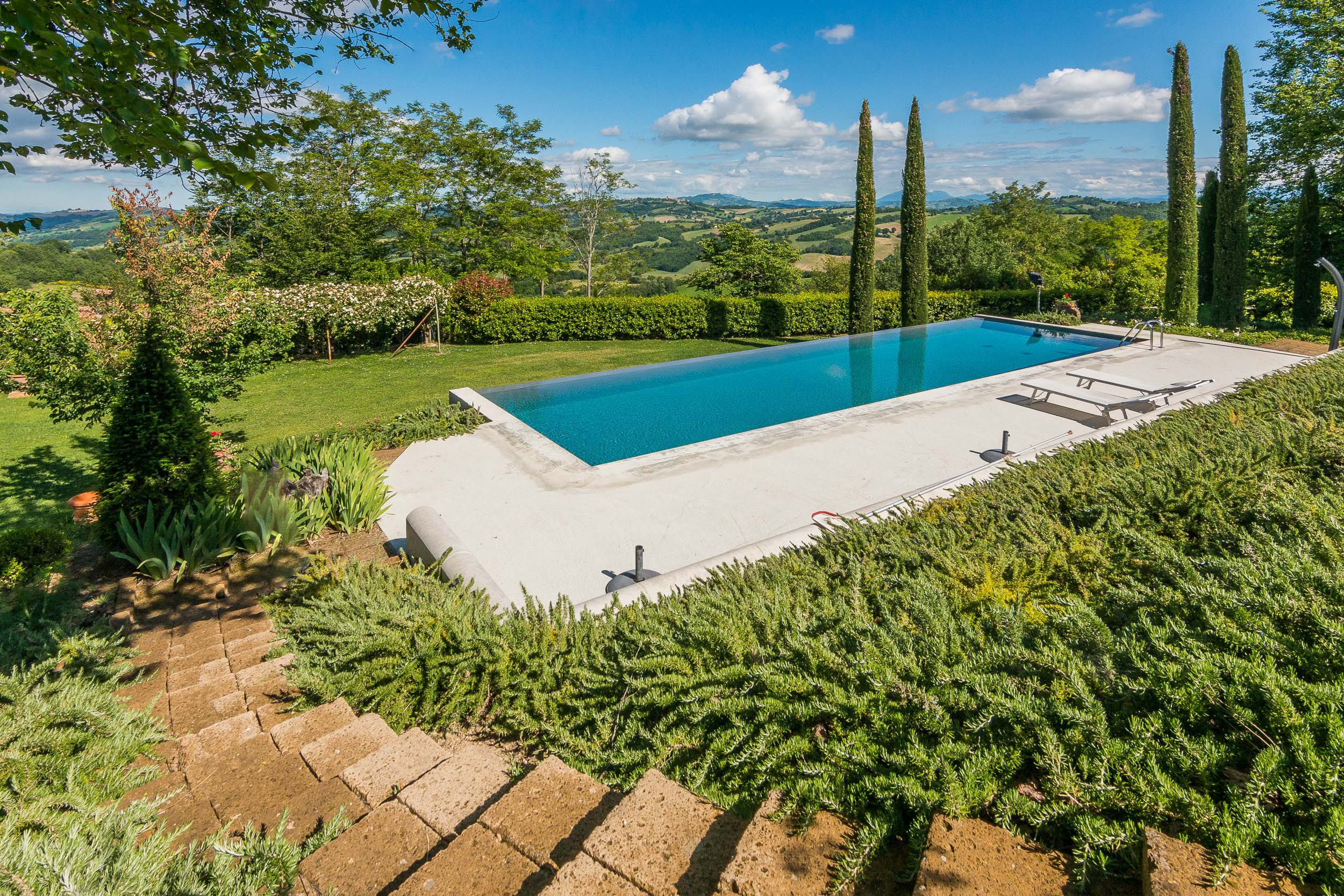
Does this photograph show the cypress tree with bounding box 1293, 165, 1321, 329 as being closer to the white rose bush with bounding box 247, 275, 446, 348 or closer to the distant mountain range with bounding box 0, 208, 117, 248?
the white rose bush with bounding box 247, 275, 446, 348

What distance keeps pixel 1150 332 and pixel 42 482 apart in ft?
65.3

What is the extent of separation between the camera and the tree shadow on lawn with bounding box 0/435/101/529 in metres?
6.76

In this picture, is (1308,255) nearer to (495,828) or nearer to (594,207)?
(594,207)

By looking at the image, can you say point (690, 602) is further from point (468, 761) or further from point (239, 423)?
point (239, 423)

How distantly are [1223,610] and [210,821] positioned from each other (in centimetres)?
342

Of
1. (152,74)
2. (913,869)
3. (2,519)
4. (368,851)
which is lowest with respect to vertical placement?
(2,519)

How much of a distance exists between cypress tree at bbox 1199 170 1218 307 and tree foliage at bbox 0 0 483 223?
24.4m

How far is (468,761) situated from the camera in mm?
2229

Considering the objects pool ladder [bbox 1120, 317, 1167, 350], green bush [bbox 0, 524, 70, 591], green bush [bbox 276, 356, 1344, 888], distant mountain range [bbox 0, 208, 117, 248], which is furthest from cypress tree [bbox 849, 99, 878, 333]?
green bush [bbox 0, 524, 70, 591]

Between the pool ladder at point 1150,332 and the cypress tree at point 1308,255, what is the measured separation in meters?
5.40

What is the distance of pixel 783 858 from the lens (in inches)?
60.3

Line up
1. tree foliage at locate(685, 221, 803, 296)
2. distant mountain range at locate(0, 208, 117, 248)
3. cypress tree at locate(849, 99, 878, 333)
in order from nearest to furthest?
distant mountain range at locate(0, 208, 117, 248)
cypress tree at locate(849, 99, 878, 333)
tree foliage at locate(685, 221, 803, 296)

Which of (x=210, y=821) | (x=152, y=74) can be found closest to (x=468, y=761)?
(x=210, y=821)

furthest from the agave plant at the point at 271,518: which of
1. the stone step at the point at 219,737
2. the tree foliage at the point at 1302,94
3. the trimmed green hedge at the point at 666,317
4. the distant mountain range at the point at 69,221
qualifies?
the tree foliage at the point at 1302,94
